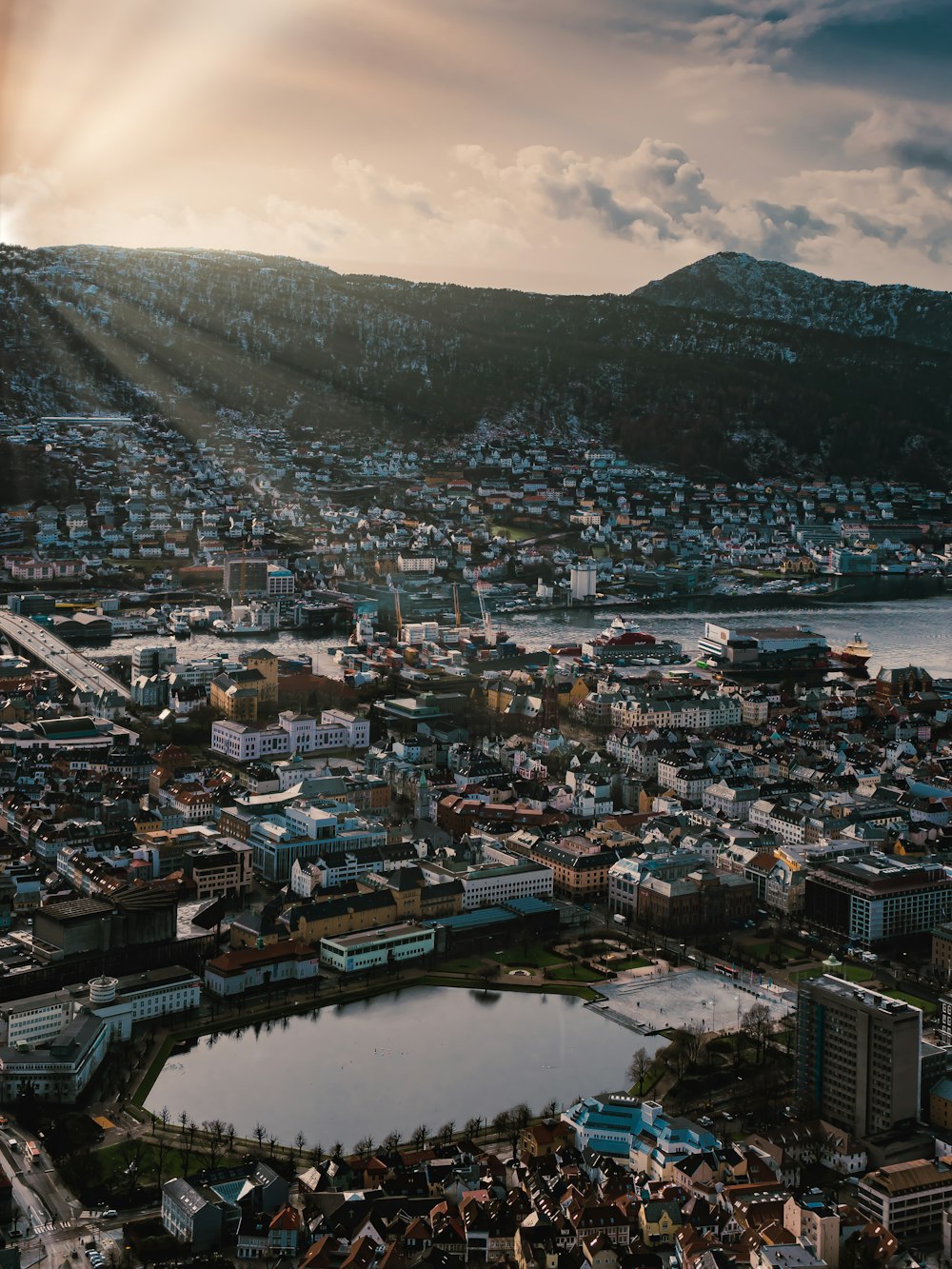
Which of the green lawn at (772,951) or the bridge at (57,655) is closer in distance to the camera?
the green lawn at (772,951)

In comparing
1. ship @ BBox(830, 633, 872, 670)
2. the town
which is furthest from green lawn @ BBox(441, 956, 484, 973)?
ship @ BBox(830, 633, 872, 670)

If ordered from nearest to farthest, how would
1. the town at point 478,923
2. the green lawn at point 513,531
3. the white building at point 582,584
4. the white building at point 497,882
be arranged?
the town at point 478,923, the white building at point 497,882, the white building at point 582,584, the green lawn at point 513,531

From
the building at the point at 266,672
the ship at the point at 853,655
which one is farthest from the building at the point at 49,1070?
the ship at the point at 853,655

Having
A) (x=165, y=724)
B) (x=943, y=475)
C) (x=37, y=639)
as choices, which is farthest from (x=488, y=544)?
(x=943, y=475)

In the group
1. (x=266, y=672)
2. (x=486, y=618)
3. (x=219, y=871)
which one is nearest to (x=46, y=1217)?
(x=219, y=871)

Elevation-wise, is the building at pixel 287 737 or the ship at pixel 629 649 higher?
the ship at pixel 629 649

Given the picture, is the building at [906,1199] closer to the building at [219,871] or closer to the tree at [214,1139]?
the tree at [214,1139]

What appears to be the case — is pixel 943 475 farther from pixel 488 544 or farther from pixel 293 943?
pixel 293 943
